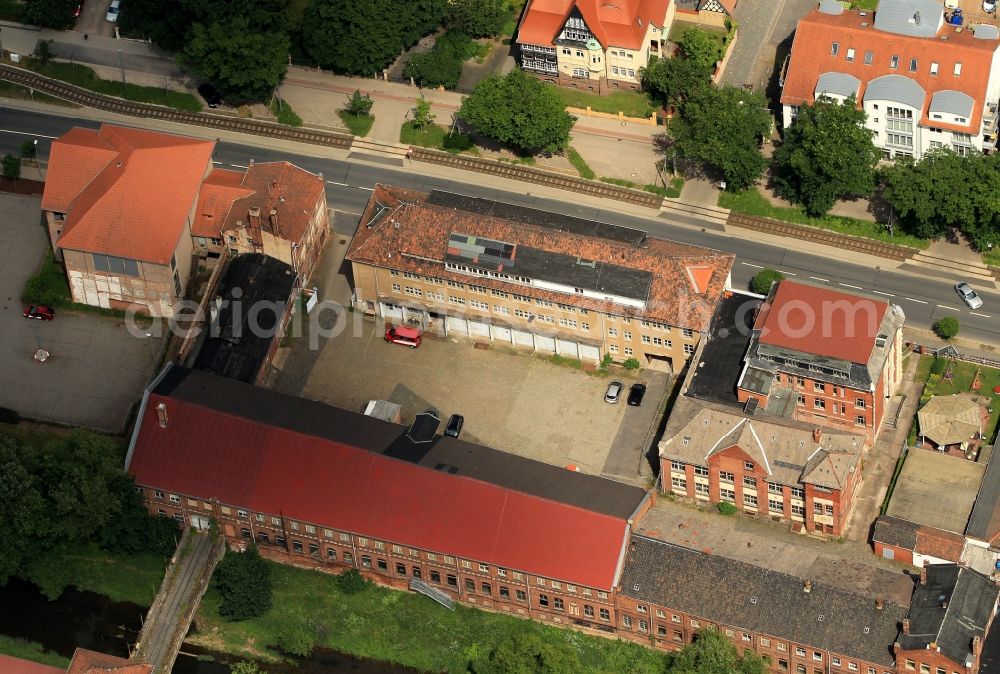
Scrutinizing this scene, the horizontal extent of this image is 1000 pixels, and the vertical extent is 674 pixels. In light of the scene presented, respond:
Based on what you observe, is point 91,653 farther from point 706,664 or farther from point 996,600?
point 996,600

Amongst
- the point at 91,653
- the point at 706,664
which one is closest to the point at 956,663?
the point at 706,664

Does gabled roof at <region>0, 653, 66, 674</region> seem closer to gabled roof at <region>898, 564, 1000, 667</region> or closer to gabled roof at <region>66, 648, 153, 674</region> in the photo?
gabled roof at <region>66, 648, 153, 674</region>

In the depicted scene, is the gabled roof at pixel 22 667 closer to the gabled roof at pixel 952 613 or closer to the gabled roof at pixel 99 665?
the gabled roof at pixel 99 665

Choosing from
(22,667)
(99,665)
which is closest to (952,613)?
(99,665)

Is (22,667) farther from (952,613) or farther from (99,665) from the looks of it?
(952,613)

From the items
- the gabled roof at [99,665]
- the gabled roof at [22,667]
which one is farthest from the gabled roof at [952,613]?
the gabled roof at [22,667]

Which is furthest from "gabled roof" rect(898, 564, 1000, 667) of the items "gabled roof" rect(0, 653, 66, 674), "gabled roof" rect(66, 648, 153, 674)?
"gabled roof" rect(0, 653, 66, 674)
